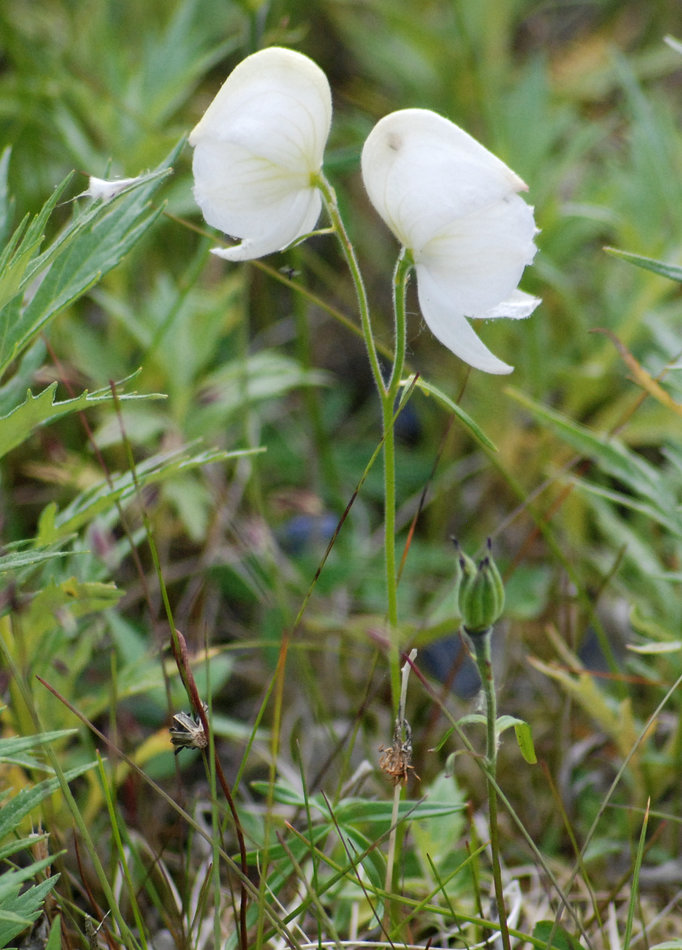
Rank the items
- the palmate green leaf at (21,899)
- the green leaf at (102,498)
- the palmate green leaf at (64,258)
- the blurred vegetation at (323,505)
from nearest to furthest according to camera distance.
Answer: the palmate green leaf at (21,899) → the palmate green leaf at (64,258) → the green leaf at (102,498) → the blurred vegetation at (323,505)

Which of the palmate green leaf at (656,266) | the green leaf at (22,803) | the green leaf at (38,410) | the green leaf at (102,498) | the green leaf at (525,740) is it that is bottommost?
the green leaf at (22,803)

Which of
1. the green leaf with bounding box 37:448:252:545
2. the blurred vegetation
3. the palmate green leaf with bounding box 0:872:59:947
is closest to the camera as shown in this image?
the palmate green leaf with bounding box 0:872:59:947

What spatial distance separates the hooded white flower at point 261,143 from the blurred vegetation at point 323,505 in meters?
0.21

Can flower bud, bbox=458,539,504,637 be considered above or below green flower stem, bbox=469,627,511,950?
above

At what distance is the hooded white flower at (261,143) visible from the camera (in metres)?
0.89

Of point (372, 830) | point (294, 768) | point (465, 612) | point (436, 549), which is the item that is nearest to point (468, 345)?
point (465, 612)

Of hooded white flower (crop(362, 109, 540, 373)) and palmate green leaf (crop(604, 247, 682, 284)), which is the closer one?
hooded white flower (crop(362, 109, 540, 373))

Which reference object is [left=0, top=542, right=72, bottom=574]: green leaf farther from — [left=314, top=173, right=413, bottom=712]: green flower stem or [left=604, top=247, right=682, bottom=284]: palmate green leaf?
[left=604, top=247, right=682, bottom=284]: palmate green leaf

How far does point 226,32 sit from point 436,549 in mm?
1840

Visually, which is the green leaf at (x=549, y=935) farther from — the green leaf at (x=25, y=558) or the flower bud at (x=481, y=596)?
the green leaf at (x=25, y=558)

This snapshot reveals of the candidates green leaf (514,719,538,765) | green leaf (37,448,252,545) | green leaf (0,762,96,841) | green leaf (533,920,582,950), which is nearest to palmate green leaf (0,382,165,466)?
green leaf (37,448,252,545)

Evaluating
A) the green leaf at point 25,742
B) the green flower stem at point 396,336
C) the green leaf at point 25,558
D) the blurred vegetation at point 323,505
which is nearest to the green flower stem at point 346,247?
the green flower stem at point 396,336

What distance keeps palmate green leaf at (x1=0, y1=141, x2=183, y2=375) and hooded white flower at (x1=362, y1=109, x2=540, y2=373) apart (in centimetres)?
24

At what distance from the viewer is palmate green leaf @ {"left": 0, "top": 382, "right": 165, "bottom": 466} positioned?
35.8 inches
